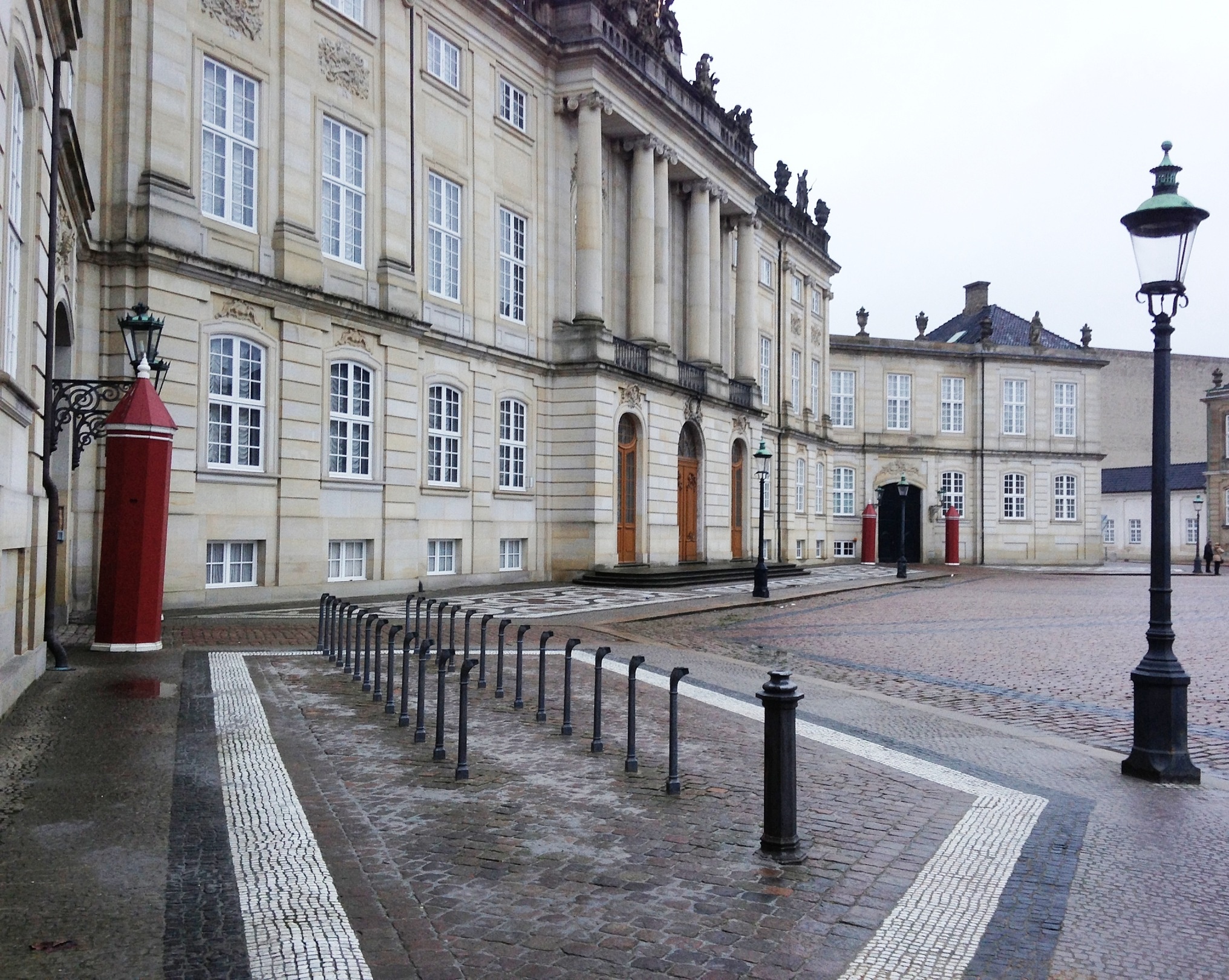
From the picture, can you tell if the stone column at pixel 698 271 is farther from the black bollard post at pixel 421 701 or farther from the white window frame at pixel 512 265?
the black bollard post at pixel 421 701

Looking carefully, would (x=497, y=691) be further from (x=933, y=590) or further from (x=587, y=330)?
(x=933, y=590)

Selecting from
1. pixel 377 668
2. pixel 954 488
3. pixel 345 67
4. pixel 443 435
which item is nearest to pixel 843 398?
pixel 954 488

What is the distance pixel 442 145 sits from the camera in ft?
83.8

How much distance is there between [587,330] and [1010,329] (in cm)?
4316

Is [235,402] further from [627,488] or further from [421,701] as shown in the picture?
[627,488]

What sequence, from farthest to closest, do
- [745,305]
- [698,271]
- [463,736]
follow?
[745,305] < [698,271] < [463,736]

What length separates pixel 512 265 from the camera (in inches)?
1123

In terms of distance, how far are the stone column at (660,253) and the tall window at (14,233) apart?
24.4 metres

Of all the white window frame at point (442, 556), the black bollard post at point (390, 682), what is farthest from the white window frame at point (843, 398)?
the black bollard post at point (390, 682)

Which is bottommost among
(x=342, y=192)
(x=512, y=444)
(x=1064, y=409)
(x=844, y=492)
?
(x=844, y=492)

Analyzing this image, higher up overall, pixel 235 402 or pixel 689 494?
pixel 235 402

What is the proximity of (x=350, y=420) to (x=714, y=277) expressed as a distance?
19.8 m

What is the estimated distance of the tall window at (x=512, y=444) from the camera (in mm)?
27938

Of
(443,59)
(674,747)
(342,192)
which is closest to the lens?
(674,747)
